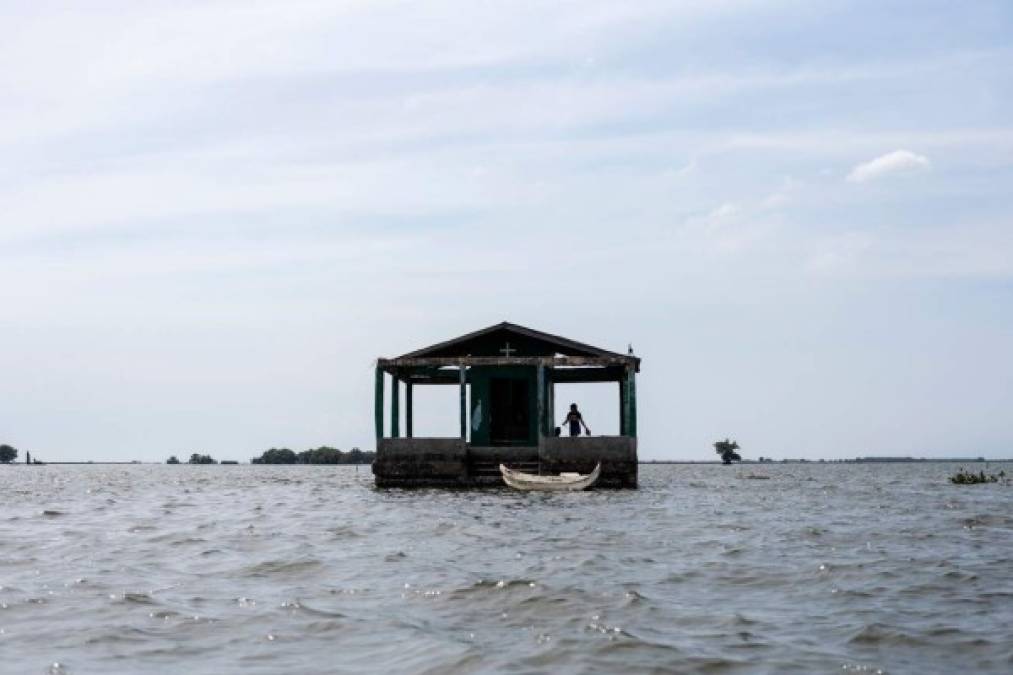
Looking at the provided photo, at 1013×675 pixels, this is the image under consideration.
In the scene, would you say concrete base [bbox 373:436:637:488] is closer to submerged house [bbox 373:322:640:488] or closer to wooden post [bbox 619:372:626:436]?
submerged house [bbox 373:322:640:488]

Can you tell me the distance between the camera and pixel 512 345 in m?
34.9

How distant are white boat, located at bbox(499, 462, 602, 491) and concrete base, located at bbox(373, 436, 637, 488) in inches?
24.2

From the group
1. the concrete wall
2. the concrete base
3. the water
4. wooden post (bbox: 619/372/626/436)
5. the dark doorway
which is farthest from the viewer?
the dark doorway

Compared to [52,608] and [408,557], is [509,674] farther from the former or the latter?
[408,557]

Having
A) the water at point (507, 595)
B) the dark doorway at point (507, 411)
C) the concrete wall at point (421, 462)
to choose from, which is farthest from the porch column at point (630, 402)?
the water at point (507, 595)

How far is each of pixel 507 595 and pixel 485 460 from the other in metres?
20.7

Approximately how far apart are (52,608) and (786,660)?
22.6 feet

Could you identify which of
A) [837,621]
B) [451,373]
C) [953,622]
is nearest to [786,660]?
[837,621]

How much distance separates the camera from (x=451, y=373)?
126ft

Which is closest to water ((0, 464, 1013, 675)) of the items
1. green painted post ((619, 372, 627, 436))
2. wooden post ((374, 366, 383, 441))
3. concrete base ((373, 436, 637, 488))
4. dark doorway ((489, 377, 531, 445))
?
concrete base ((373, 436, 637, 488))

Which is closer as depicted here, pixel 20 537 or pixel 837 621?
pixel 837 621

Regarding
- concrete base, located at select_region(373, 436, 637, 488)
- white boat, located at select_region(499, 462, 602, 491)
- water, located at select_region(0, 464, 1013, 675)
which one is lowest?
water, located at select_region(0, 464, 1013, 675)

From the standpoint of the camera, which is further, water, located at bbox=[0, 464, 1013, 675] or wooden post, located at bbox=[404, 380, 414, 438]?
wooden post, located at bbox=[404, 380, 414, 438]

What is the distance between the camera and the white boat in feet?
101
